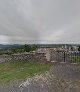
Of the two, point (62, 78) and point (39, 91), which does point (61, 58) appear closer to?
point (62, 78)

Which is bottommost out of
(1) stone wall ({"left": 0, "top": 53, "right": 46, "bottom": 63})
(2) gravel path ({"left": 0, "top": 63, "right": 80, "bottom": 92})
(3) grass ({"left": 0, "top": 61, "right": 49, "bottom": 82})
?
(2) gravel path ({"left": 0, "top": 63, "right": 80, "bottom": 92})

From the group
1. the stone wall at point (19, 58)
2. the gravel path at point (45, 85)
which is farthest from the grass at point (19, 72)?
the stone wall at point (19, 58)

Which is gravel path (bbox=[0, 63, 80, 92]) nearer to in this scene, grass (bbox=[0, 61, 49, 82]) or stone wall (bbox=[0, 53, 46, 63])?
grass (bbox=[0, 61, 49, 82])

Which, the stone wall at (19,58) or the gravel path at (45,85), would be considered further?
the stone wall at (19,58)

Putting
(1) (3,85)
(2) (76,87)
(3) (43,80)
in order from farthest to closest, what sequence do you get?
(3) (43,80) → (1) (3,85) → (2) (76,87)

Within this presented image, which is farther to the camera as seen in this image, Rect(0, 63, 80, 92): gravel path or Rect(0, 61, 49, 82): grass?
Rect(0, 61, 49, 82): grass

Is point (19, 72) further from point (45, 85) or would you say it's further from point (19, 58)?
point (19, 58)

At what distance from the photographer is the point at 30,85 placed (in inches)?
463

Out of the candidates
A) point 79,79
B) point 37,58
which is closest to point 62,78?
point 79,79

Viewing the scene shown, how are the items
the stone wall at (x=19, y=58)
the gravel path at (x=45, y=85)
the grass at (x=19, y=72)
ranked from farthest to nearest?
the stone wall at (x=19, y=58) → the grass at (x=19, y=72) → the gravel path at (x=45, y=85)

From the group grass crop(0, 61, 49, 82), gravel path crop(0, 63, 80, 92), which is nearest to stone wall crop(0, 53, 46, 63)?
grass crop(0, 61, 49, 82)

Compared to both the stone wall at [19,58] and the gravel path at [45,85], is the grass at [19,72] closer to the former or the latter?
the gravel path at [45,85]

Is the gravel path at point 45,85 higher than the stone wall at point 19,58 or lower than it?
lower

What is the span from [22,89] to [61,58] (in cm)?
1369
